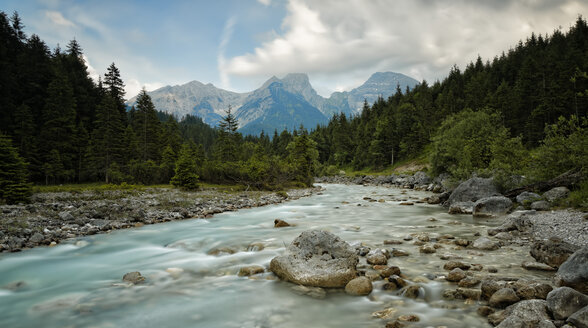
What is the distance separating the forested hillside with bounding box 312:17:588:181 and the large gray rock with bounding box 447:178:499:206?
541 centimetres

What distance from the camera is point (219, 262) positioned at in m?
9.68

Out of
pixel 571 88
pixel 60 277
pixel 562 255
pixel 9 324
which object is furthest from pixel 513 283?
pixel 571 88

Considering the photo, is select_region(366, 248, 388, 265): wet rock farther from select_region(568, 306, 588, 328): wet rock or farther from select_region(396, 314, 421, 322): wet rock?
select_region(568, 306, 588, 328): wet rock

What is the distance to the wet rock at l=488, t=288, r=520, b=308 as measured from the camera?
5.35m

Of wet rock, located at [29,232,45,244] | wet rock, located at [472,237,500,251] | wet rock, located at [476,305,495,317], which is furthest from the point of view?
wet rock, located at [29,232,45,244]

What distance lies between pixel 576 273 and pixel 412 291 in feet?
10.3

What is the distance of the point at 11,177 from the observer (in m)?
18.6

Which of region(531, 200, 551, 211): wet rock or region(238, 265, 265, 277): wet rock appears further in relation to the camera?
region(531, 200, 551, 211): wet rock

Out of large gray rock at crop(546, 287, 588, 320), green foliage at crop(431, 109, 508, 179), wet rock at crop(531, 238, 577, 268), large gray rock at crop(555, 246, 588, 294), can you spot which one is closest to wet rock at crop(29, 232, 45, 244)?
large gray rock at crop(546, 287, 588, 320)

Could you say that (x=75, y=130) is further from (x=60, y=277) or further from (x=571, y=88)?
(x=571, y=88)

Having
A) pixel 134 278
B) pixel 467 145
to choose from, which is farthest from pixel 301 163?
pixel 134 278

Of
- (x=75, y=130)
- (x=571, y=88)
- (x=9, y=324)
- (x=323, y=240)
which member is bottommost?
(x=9, y=324)

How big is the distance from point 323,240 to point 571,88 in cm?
7189

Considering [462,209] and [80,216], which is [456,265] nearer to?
[462,209]
